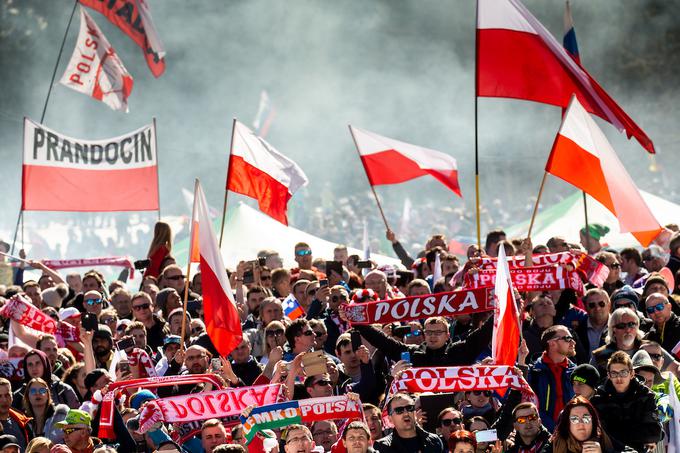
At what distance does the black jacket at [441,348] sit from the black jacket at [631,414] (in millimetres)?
1383

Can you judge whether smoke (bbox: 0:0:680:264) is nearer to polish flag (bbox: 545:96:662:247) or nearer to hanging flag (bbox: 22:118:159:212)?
hanging flag (bbox: 22:118:159:212)

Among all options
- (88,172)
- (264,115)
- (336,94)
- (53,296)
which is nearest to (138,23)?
(88,172)

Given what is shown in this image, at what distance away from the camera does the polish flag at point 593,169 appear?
9.31 m

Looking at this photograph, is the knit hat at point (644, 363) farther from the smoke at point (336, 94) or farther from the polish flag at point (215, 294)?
the smoke at point (336, 94)

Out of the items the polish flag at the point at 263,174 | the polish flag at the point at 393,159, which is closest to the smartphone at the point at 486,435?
the polish flag at the point at 263,174

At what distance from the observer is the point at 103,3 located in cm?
1723

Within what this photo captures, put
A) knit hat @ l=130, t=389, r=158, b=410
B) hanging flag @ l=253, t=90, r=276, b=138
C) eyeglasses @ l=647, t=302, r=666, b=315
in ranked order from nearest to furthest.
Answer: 1. knit hat @ l=130, t=389, r=158, b=410
2. eyeglasses @ l=647, t=302, r=666, b=315
3. hanging flag @ l=253, t=90, r=276, b=138

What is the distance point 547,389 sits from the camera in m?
7.95

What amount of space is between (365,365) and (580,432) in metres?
2.10

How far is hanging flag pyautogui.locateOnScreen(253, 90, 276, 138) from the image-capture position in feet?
117

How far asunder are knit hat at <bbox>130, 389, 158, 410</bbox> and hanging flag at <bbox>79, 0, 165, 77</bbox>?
29.7 feet

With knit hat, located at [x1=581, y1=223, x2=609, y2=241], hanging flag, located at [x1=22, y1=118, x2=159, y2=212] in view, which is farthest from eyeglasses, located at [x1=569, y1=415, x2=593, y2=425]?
knit hat, located at [x1=581, y1=223, x2=609, y2=241]

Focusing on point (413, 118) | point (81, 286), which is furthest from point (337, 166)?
point (81, 286)

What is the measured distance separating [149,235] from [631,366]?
23.9 meters
